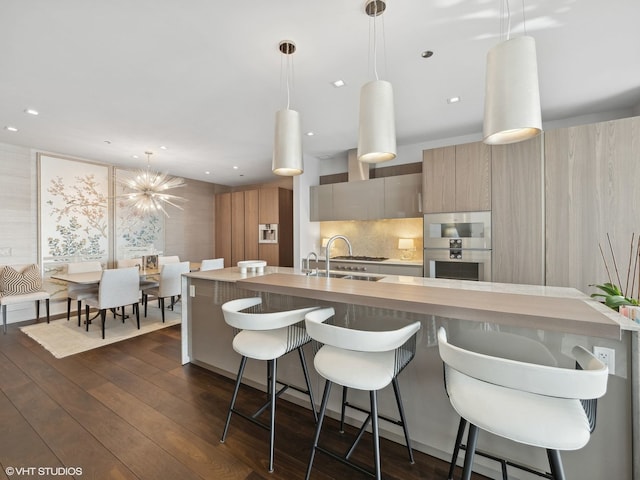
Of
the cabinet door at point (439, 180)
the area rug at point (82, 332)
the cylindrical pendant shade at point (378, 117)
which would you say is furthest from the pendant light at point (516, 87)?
the area rug at point (82, 332)

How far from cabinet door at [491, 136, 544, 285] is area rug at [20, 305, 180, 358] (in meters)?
4.48

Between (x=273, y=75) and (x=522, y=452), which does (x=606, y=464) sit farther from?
(x=273, y=75)

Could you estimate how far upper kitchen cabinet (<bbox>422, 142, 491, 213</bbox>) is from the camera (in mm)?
3229

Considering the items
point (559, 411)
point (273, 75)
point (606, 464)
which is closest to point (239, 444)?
point (559, 411)

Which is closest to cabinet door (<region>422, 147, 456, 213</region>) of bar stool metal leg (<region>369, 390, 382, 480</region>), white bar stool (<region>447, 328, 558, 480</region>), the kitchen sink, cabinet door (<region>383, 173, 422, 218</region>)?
cabinet door (<region>383, 173, 422, 218</region>)

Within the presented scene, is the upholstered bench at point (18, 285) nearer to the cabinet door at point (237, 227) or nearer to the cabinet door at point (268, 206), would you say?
the cabinet door at point (237, 227)

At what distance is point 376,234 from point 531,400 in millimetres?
3792

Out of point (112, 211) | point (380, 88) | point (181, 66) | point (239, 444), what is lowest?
point (239, 444)

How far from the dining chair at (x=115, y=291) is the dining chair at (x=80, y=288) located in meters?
0.26

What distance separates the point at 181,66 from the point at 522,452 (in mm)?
3363

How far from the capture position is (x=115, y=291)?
3629 millimetres

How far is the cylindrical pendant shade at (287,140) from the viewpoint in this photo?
2.11 meters

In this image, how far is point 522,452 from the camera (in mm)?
1381

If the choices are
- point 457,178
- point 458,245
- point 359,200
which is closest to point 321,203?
point 359,200
